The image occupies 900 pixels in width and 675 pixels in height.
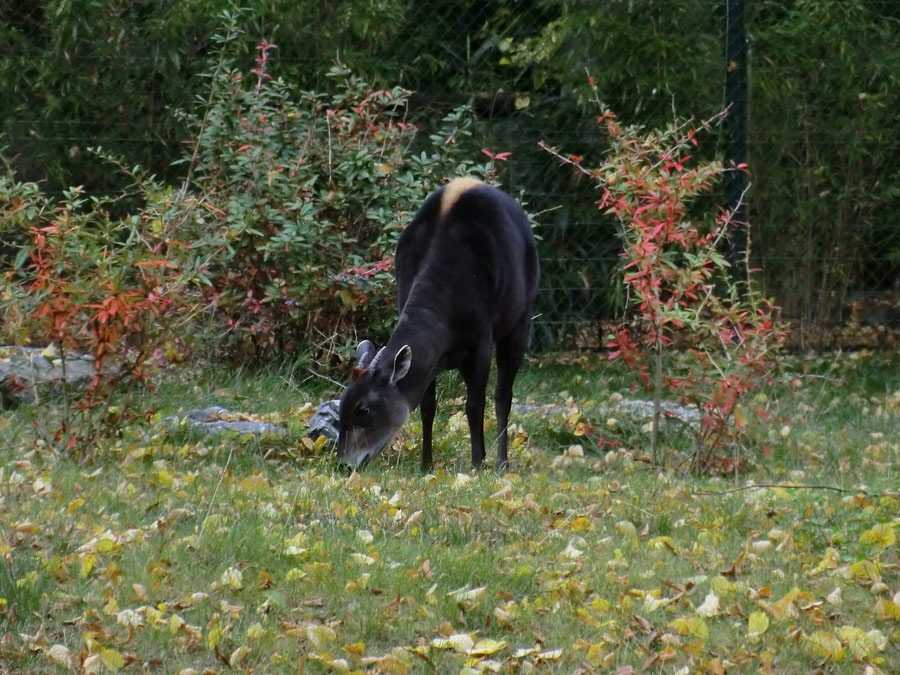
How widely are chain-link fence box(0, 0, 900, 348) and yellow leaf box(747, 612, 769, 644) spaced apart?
5.50m

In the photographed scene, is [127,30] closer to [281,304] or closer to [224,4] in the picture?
[224,4]

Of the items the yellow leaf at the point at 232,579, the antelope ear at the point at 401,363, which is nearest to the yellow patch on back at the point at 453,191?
the antelope ear at the point at 401,363

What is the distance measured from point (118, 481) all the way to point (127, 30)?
4946 mm

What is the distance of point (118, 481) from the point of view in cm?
508

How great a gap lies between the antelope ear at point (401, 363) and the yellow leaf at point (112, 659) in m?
2.58

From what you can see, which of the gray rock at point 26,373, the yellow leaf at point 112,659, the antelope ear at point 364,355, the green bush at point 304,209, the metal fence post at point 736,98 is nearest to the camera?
the yellow leaf at point 112,659

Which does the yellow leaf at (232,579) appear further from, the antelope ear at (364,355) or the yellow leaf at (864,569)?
the antelope ear at (364,355)

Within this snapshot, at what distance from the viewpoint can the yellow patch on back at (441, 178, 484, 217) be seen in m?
6.31

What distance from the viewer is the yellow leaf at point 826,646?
3.39 metres

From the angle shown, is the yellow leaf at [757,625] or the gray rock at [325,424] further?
the gray rock at [325,424]

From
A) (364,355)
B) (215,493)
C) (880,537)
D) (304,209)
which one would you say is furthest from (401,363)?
(880,537)

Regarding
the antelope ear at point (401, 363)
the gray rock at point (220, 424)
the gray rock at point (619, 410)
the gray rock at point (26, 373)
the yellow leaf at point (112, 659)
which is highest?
the antelope ear at point (401, 363)

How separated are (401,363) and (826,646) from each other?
268 centimetres

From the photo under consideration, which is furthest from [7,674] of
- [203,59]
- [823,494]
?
[203,59]
